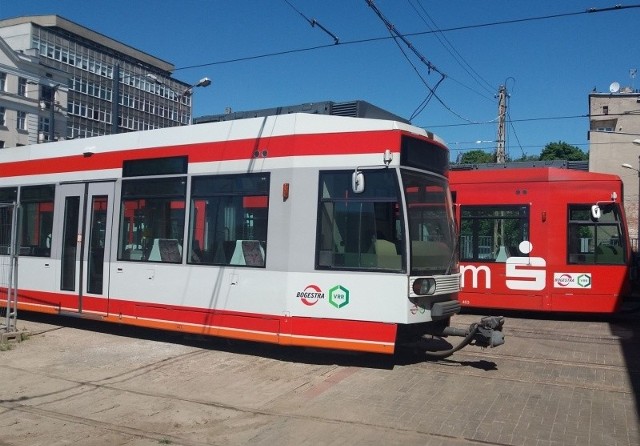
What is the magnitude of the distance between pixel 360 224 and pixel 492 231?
21.8ft

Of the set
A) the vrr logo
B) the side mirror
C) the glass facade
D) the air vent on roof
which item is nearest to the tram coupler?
the vrr logo

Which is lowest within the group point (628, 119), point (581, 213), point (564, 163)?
point (581, 213)

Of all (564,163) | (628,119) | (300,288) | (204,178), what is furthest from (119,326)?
(628,119)

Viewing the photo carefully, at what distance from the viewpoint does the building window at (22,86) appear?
170ft

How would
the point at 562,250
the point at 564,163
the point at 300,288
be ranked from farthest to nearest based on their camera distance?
the point at 564,163 → the point at 562,250 → the point at 300,288

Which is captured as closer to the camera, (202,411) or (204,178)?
(202,411)

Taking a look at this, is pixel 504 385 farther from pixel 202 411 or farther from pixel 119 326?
pixel 119 326

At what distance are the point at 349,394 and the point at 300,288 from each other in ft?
5.80

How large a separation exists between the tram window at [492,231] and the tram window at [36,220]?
28.5 feet

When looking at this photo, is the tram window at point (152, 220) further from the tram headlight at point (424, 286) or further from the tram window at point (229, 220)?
the tram headlight at point (424, 286)

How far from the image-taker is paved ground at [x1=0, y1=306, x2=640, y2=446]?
5906mm

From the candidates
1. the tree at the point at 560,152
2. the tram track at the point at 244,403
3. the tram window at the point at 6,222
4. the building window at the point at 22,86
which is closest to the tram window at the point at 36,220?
the tram window at the point at 6,222

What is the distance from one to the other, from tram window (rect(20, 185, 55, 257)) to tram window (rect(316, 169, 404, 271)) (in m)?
6.01

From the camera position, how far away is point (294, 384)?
7691 mm
